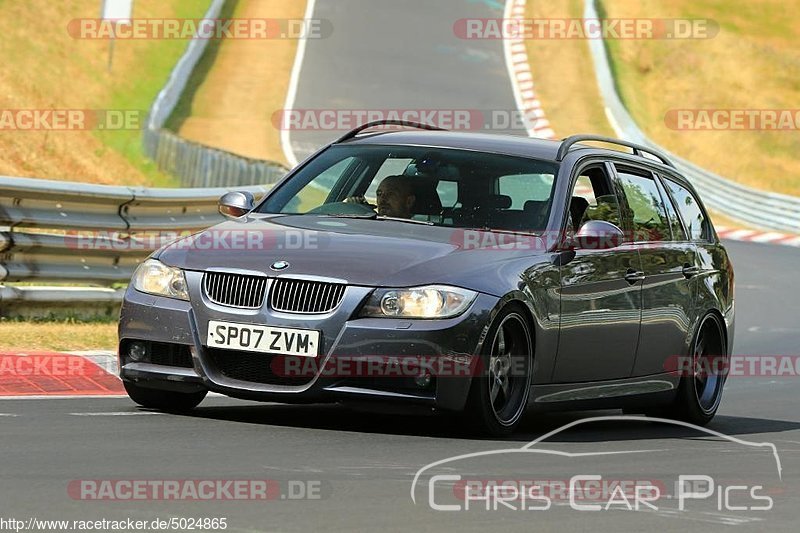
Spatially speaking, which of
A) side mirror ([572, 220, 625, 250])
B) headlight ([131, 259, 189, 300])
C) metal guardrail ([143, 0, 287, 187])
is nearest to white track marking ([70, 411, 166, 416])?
headlight ([131, 259, 189, 300])

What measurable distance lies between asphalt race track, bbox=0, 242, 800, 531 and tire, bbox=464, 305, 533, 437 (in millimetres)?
120

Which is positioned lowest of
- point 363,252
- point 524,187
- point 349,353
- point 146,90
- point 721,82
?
point 349,353

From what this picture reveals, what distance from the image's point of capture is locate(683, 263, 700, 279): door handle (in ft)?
33.5

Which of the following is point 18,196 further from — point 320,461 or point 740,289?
point 740,289

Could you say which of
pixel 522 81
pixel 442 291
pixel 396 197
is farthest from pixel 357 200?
pixel 522 81

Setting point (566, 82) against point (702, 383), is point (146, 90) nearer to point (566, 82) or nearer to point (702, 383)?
point (566, 82)

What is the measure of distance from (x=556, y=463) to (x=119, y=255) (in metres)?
6.48

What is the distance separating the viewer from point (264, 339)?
7.84 meters

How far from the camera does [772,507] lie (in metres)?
6.67

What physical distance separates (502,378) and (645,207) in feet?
7.58

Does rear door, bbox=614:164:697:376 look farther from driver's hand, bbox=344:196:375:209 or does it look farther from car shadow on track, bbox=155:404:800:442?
driver's hand, bbox=344:196:375:209

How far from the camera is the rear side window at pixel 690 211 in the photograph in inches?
425

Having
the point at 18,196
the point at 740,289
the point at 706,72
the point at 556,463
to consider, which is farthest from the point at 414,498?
the point at 706,72

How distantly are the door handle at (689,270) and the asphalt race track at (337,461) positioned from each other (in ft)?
3.02
